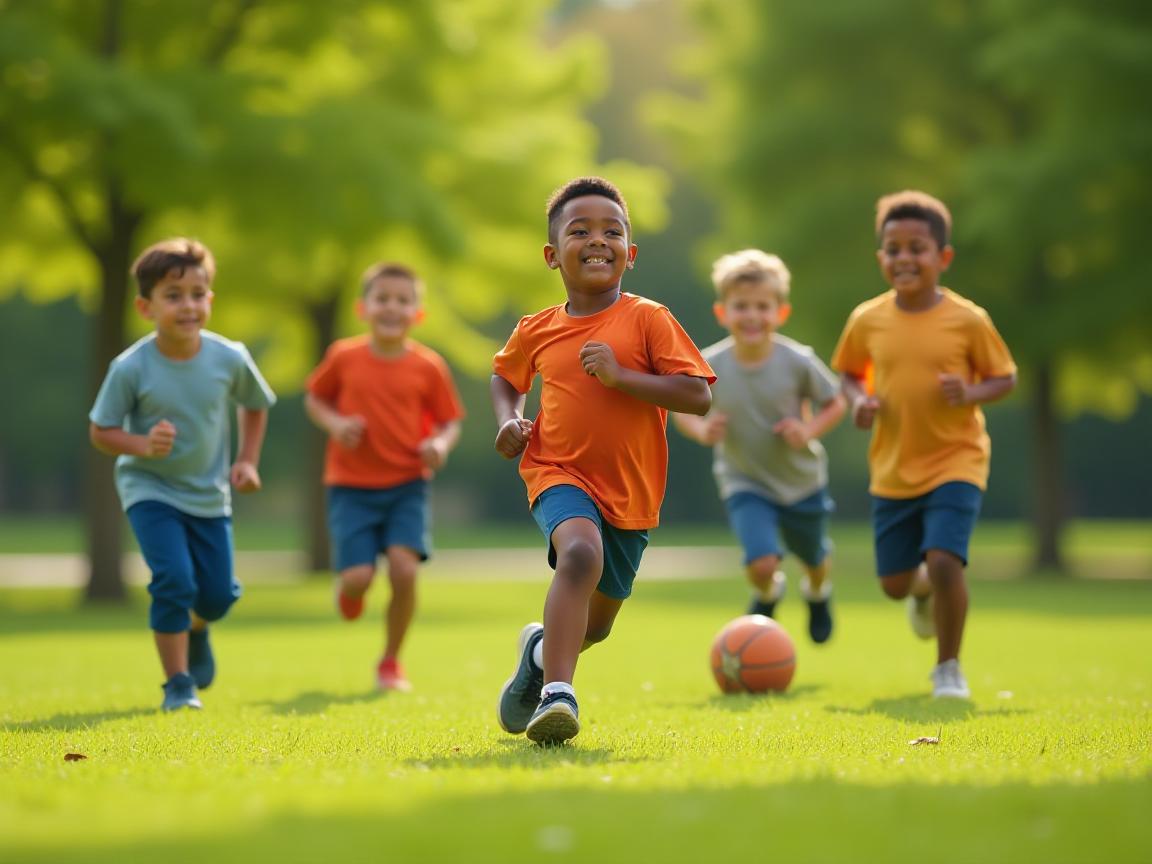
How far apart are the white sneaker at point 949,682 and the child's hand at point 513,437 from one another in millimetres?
3013

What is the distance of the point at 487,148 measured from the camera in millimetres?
19875

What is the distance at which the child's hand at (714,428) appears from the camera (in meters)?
8.78

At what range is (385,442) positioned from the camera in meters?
9.16

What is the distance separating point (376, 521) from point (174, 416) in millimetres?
1739

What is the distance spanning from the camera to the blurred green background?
54.4 feet

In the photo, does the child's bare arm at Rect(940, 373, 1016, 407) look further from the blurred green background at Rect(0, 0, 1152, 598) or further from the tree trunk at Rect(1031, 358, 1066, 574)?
the tree trunk at Rect(1031, 358, 1066, 574)

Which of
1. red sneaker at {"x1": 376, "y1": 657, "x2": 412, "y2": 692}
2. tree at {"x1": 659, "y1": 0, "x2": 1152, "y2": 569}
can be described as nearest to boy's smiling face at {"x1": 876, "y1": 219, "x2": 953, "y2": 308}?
red sneaker at {"x1": 376, "y1": 657, "x2": 412, "y2": 692}

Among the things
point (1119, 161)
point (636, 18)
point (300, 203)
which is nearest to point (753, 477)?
point (300, 203)

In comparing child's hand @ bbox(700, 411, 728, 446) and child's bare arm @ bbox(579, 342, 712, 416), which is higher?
child's bare arm @ bbox(579, 342, 712, 416)

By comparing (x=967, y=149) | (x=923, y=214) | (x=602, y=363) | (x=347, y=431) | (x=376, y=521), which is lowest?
(x=376, y=521)

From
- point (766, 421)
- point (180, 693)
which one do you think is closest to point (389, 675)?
point (180, 693)

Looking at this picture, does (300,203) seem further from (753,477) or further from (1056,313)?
(1056,313)

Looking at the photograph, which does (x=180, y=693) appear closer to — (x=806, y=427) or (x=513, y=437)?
(x=513, y=437)

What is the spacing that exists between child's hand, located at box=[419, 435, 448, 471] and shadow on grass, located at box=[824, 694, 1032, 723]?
2.78m
